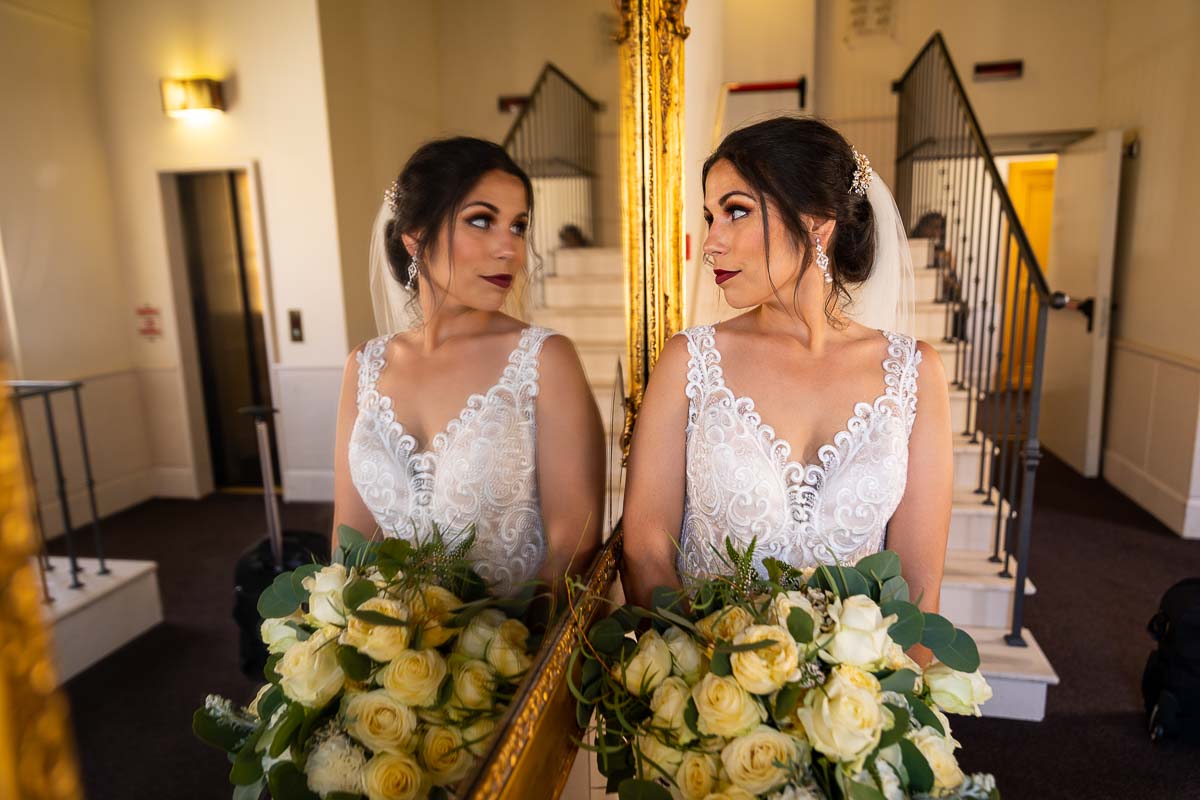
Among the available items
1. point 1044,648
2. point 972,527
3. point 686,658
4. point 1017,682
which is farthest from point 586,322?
point 1044,648

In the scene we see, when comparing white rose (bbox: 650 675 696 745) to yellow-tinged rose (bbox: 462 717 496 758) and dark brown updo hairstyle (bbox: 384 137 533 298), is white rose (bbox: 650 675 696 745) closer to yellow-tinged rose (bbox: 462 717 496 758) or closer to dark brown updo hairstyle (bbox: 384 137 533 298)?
yellow-tinged rose (bbox: 462 717 496 758)

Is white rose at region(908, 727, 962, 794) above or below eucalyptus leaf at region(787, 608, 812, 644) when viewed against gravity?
below

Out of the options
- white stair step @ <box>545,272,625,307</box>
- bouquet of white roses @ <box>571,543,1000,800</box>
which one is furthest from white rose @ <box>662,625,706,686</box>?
white stair step @ <box>545,272,625,307</box>

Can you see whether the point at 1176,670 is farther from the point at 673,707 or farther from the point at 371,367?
the point at 371,367

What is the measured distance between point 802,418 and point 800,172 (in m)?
0.40

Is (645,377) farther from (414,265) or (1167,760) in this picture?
(1167,760)

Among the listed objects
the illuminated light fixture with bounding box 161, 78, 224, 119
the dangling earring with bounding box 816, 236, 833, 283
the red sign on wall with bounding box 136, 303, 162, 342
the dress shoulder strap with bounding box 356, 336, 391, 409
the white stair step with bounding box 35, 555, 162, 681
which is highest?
the illuminated light fixture with bounding box 161, 78, 224, 119

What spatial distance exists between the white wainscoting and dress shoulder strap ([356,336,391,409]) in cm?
478

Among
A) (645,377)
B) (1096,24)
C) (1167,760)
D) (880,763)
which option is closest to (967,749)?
(1167,760)

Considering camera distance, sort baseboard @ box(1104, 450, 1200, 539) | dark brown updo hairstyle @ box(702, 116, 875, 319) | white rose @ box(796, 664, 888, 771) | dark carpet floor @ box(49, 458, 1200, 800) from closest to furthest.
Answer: dark carpet floor @ box(49, 458, 1200, 800) < white rose @ box(796, 664, 888, 771) < dark brown updo hairstyle @ box(702, 116, 875, 319) < baseboard @ box(1104, 450, 1200, 539)

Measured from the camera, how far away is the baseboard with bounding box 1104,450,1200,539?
4020 mm

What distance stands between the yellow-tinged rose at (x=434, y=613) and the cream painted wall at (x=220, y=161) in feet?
0.72

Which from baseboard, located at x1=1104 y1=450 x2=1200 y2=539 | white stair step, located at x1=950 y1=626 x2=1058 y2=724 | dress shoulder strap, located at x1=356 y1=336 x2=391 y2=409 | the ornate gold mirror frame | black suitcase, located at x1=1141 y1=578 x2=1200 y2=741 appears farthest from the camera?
baseboard, located at x1=1104 y1=450 x2=1200 y2=539

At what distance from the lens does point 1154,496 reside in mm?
4375
